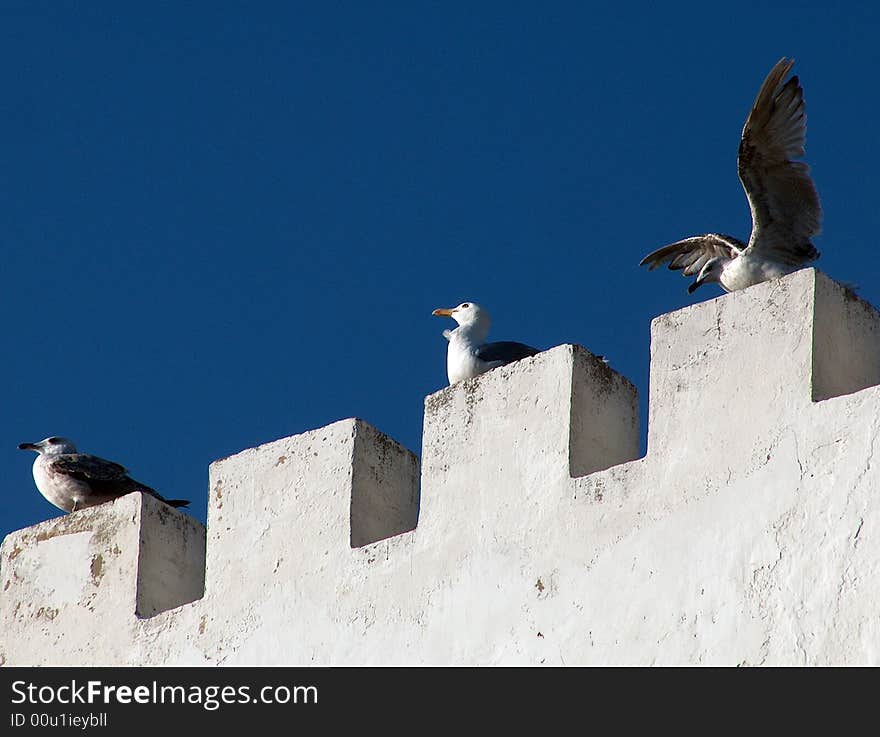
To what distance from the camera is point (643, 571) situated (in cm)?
801

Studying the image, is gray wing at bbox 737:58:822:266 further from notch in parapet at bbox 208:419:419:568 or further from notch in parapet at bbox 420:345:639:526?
notch in parapet at bbox 208:419:419:568

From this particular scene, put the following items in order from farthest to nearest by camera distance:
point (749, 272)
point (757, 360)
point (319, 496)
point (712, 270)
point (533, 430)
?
1. point (712, 270)
2. point (749, 272)
3. point (319, 496)
4. point (533, 430)
5. point (757, 360)

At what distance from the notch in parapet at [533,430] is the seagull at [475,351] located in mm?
267

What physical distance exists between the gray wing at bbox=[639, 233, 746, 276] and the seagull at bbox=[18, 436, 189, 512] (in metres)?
2.69

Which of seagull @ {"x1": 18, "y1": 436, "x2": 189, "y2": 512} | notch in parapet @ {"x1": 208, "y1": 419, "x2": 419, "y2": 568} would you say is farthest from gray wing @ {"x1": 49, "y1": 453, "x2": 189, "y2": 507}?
notch in parapet @ {"x1": 208, "y1": 419, "x2": 419, "y2": 568}

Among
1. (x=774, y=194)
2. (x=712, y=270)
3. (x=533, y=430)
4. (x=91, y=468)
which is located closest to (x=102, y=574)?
(x=91, y=468)

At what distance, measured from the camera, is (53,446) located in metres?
12.4

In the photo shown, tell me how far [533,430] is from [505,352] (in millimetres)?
663

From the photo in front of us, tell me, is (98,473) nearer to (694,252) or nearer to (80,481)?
(80,481)

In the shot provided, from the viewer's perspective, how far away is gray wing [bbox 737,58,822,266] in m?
10.0

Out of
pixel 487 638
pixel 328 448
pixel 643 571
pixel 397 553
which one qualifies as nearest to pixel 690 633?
pixel 643 571

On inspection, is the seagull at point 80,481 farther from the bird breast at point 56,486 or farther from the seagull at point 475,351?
the seagull at point 475,351

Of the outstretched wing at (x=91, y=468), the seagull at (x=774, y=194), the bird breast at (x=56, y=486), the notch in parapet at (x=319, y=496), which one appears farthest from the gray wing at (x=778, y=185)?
the bird breast at (x=56, y=486)

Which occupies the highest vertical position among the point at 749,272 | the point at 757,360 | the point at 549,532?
the point at 749,272
